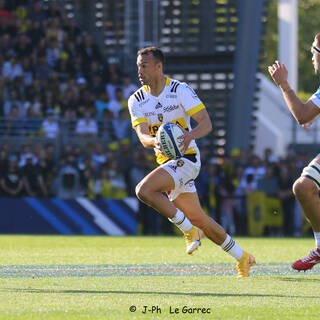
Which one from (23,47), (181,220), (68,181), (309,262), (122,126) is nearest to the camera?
(309,262)

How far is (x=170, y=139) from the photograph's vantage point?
8.89 meters

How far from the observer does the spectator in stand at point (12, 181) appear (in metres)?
19.8

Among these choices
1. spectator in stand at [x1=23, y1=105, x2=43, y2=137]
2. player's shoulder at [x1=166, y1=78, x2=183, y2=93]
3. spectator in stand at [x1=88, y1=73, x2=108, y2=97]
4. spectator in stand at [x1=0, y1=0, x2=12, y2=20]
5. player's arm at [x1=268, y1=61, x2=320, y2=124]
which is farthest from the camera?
spectator in stand at [x1=0, y1=0, x2=12, y2=20]

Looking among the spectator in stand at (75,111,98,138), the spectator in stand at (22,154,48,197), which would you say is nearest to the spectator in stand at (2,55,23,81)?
the spectator in stand at (75,111,98,138)

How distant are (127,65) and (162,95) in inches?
605

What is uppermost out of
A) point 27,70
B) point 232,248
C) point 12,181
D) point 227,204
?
point 27,70

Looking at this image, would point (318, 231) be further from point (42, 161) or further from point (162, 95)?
point (42, 161)

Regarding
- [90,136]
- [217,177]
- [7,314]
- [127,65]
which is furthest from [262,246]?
[127,65]

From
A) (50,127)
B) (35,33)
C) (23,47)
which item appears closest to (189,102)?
(50,127)

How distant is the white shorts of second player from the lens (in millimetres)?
9250

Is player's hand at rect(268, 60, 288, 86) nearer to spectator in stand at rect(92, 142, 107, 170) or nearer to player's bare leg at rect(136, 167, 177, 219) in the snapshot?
player's bare leg at rect(136, 167, 177, 219)

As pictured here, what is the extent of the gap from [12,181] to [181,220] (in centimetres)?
1126

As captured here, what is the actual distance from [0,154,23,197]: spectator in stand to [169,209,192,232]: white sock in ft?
36.0

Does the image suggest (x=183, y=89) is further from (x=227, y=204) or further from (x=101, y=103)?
(x=101, y=103)
